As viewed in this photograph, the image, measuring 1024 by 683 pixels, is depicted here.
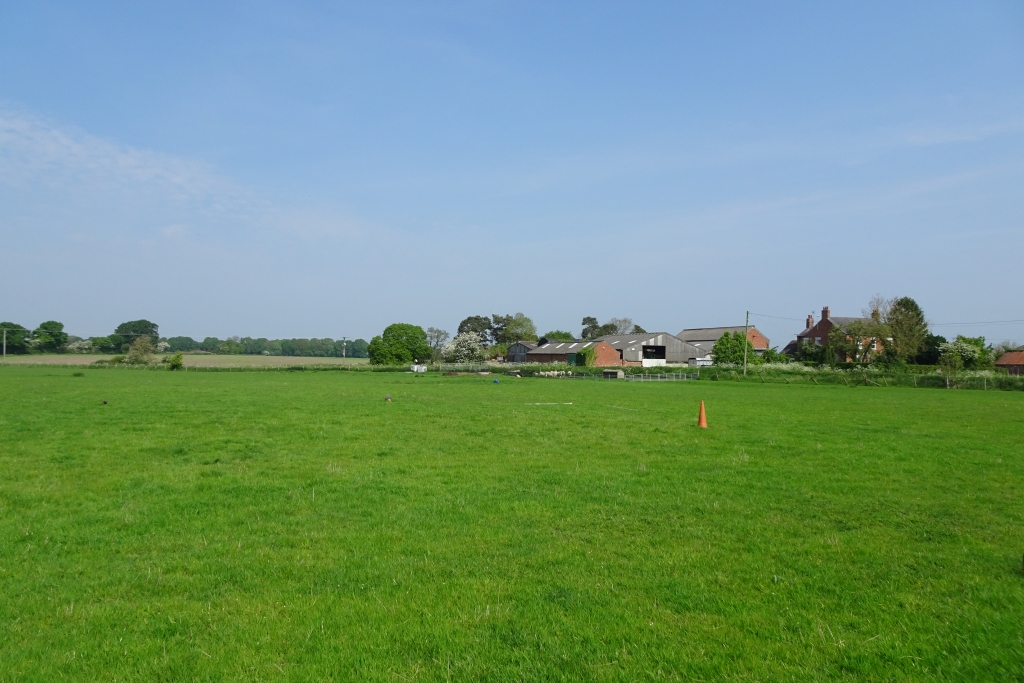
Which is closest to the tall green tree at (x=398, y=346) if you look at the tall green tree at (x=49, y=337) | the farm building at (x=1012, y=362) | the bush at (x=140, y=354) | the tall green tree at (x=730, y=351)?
the bush at (x=140, y=354)

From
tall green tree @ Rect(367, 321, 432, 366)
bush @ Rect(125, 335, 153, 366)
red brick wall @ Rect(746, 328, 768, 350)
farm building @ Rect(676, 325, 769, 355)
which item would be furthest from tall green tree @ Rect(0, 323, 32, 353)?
red brick wall @ Rect(746, 328, 768, 350)

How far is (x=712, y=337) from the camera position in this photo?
127750 millimetres

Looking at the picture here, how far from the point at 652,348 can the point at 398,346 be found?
52245 mm

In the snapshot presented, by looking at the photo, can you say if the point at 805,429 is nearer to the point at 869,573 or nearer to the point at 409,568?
the point at 869,573

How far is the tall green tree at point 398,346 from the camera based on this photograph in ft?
421

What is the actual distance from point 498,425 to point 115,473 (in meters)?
10.9

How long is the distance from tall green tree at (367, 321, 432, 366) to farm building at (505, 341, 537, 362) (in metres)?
19.5

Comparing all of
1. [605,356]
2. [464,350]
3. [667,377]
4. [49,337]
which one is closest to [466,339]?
[464,350]

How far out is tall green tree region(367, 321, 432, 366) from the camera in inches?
5054

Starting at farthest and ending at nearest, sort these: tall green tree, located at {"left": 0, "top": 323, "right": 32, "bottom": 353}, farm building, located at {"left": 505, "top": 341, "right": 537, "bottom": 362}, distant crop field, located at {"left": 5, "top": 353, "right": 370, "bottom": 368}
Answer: tall green tree, located at {"left": 0, "top": 323, "right": 32, "bottom": 353} < farm building, located at {"left": 505, "top": 341, "right": 537, "bottom": 362} < distant crop field, located at {"left": 5, "top": 353, "right": 370, "bottom": 368}

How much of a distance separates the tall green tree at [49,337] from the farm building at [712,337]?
144355 millimetres

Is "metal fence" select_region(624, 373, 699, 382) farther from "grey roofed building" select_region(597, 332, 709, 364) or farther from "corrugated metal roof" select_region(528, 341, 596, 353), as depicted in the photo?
"corrugated metal roof" select_region(528, 341, 596, 353)

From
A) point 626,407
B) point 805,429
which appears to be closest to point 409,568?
point 805,429

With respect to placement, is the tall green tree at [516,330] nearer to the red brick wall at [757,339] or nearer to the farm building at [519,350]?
the farm building at [519,350]
